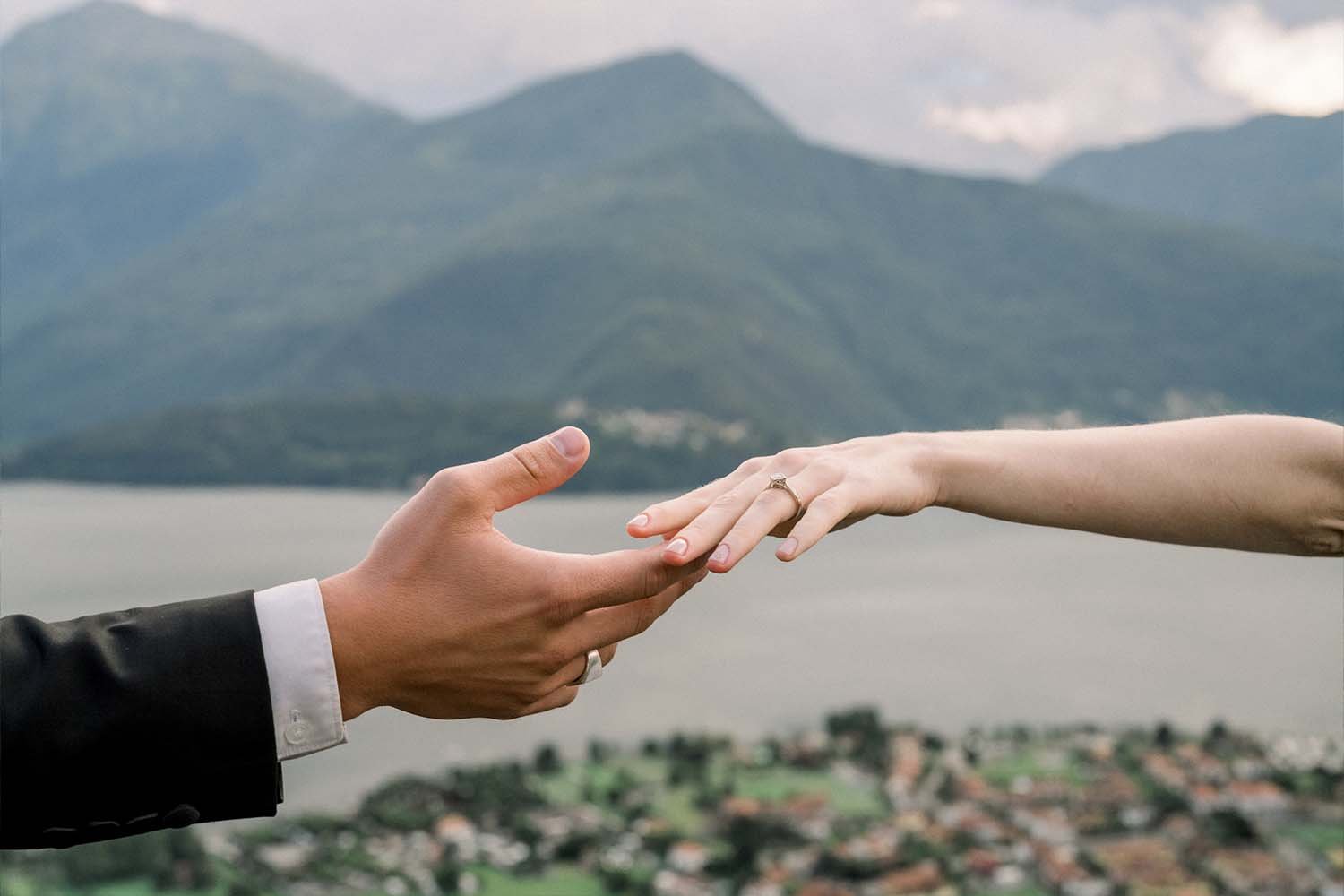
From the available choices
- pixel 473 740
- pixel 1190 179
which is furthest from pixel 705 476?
pixel 1190 179

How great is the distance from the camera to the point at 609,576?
1160 millimetres

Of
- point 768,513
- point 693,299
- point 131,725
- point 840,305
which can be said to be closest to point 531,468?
point 768,513

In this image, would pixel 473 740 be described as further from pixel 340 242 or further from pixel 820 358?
pixel 340 242

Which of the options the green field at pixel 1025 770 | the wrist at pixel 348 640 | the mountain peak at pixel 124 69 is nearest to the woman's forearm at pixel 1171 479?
the wrist at pixel 348 640

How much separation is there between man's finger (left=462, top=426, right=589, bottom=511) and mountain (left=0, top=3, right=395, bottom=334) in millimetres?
22467

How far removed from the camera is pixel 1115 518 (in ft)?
Answer: 4.08

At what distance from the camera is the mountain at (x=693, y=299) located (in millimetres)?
31734

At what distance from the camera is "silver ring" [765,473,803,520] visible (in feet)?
3.76

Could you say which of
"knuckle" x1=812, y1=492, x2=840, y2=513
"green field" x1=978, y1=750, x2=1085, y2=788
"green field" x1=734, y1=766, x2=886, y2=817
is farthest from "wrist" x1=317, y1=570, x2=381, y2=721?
"green field" x1=978, y1=750, x2=1085, y2=788

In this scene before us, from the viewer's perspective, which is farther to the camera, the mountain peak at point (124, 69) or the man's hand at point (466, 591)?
the mountain peak at point (124, 69)

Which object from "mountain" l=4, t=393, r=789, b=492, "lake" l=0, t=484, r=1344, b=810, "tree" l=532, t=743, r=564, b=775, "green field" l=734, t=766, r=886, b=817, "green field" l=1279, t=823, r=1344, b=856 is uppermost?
"mountain" l=4, t=393, r=789, b=492

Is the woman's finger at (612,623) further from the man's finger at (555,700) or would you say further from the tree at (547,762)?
the tree at (547,762)

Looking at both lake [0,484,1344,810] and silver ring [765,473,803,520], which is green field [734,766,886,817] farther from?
silver ring [765,473,803,520]

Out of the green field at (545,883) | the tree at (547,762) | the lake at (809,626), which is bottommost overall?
the green field at (545,883)
